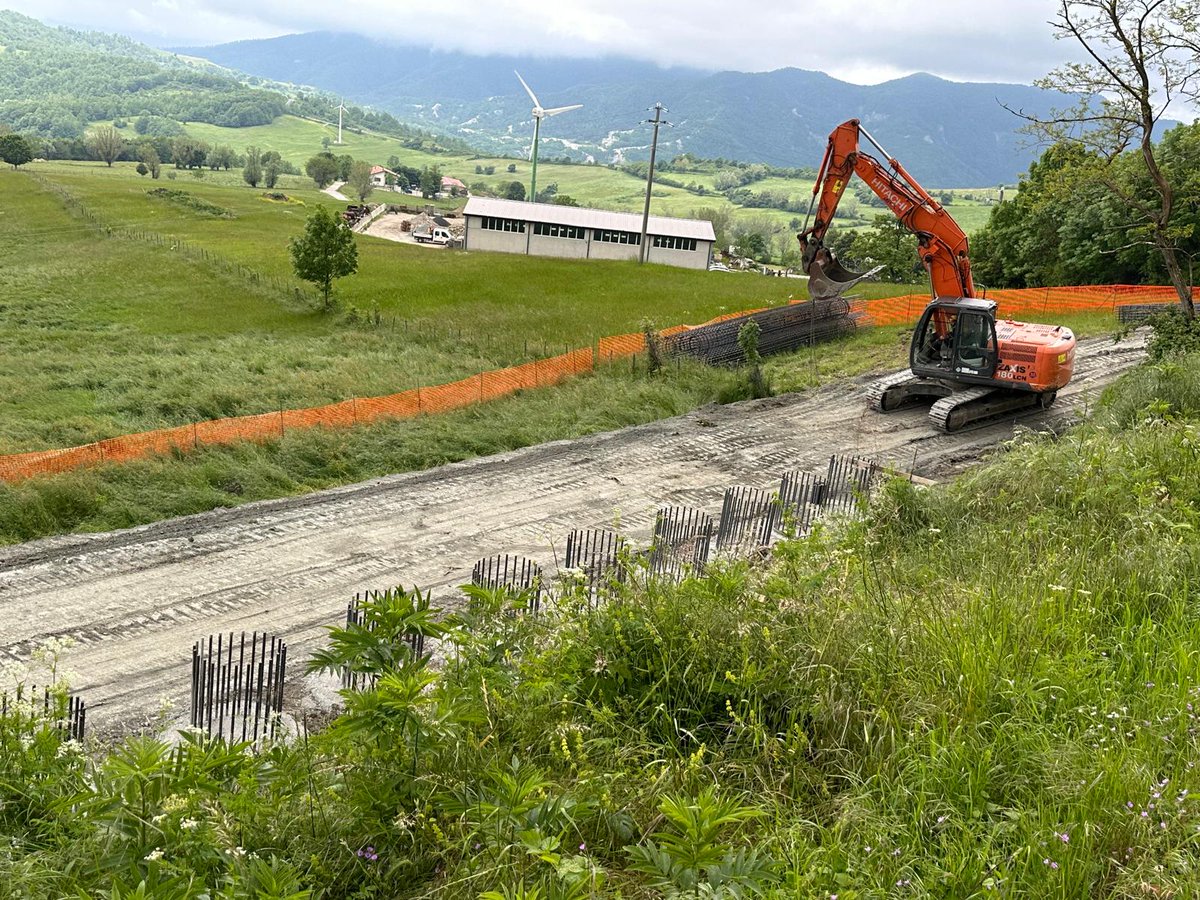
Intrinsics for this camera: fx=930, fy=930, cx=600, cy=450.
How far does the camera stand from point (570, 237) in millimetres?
71500

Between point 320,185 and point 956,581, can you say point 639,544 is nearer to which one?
point 956,581

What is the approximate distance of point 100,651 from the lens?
37.2ft

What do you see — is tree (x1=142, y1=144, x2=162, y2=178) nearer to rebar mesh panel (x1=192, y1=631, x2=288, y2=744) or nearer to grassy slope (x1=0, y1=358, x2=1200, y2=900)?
rebar mesh panel (x1=192, y1=631, x2=288, y2=744)

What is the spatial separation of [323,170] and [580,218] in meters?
91.3

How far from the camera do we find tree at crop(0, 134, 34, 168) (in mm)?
110062

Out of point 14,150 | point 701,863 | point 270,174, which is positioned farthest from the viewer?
point 270,174

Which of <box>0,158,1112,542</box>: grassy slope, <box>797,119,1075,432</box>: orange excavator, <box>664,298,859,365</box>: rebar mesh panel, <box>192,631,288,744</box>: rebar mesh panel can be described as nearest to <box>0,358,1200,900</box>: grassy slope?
<box>192,631,288,744</box>: rebar mesh panel

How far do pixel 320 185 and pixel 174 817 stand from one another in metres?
155

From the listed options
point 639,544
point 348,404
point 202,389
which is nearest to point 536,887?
point 639,544

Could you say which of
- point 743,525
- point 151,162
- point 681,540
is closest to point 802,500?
point 743,525

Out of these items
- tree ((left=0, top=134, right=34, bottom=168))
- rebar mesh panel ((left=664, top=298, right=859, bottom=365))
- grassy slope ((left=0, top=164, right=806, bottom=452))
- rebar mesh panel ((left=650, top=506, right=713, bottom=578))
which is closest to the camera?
rebar mesh panel ((left=650, top=506, right=713, bottom=578))

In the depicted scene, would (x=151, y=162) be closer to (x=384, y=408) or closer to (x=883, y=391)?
(x=384, y=408)

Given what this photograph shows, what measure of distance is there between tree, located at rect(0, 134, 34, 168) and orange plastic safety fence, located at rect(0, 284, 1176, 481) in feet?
365

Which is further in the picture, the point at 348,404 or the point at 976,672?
the point at 348,404
